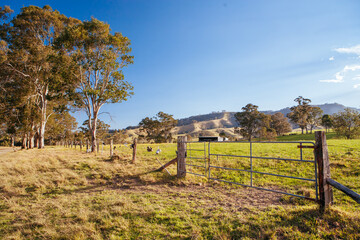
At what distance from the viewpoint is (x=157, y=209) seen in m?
5.43

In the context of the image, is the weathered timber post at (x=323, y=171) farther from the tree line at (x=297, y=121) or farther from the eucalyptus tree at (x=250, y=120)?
the eucalyptus tree at (x=250, y=120)

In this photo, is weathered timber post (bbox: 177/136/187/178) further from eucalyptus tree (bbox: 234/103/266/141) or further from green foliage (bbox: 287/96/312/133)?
green foliage (bbox: 287/96/312/133)

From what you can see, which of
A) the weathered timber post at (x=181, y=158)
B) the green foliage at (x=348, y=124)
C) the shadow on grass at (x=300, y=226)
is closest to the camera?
the shadow on grass at (x=300, y=226)


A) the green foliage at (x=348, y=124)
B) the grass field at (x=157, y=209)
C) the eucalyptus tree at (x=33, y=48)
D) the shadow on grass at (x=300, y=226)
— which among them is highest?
the eucalyptus tree at (x=33, y=48)

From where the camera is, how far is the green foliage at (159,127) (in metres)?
68.9

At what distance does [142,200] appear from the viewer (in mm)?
6223

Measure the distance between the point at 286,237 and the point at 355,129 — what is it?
2000 inches

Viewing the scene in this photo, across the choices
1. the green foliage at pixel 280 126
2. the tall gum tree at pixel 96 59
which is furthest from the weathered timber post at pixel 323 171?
the green foliage at pixel 280 126

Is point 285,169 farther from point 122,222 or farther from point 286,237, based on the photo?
point 122,222

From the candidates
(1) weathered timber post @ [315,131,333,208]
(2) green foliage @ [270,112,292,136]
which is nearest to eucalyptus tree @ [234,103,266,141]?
(2) green foliage @ [270,112,292,136]

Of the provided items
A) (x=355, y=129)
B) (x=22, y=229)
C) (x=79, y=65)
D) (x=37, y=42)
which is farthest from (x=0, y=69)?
(x=355, y=129)

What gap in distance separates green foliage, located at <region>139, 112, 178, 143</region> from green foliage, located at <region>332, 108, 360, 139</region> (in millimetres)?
49697

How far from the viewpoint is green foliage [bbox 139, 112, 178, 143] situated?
68944 mm

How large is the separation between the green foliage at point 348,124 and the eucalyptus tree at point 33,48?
2113 inches
